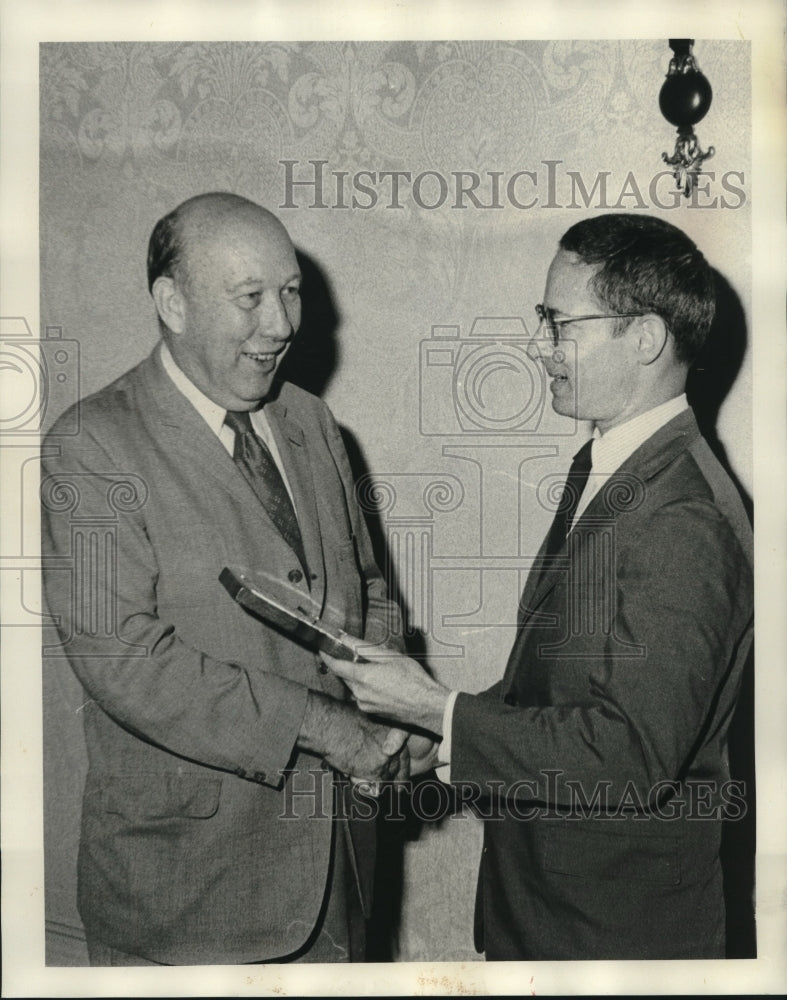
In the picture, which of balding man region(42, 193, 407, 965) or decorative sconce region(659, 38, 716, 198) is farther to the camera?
decorative sconce region(659, 38, 716, 198)

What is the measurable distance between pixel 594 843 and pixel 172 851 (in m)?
0.85

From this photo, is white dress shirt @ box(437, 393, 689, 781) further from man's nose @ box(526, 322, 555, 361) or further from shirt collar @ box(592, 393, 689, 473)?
man's nose @ box(526, 322, 555, 361)

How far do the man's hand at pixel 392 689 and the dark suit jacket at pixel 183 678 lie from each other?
40 millimetres

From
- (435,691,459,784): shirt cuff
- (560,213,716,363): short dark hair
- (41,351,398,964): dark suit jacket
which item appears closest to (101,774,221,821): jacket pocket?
(41,351,398,964): dark suit jacket

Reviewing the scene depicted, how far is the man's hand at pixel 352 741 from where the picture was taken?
7.73 feet

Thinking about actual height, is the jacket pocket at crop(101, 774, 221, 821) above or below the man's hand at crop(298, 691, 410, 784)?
below

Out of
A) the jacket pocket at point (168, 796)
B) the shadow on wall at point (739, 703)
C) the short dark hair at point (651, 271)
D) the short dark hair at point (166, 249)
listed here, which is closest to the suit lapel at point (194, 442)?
the short dark hair at point (166, 249)

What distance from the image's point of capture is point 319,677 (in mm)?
2367

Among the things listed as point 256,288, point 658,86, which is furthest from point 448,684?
point 658,86

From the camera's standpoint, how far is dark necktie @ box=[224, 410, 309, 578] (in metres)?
2.40

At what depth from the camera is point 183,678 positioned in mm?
2307

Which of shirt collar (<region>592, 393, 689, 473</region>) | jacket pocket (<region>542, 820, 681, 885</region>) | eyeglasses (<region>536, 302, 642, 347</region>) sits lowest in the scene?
jacket pocket (<region>542, 820, 681, 885</region>)

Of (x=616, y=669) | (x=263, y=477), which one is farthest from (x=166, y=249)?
(x=616, y=669)

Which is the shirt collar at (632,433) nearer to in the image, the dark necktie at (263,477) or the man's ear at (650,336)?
the man's ear at (650,336)
